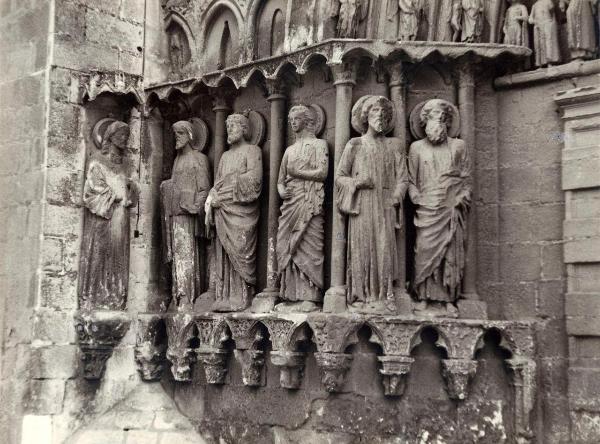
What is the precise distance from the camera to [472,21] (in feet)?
27.7

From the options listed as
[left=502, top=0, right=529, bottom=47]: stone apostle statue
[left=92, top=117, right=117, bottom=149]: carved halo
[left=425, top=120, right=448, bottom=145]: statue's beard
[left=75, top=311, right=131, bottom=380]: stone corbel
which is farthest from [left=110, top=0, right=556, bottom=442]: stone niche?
[left=92, top=117, right=117, bottom=149]: carved halo

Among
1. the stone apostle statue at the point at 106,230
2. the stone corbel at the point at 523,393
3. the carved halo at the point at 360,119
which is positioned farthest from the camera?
the stone apostle statue at the point at 106,230

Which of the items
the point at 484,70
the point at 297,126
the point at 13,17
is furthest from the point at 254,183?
the point at 13,17

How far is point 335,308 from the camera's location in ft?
26.8

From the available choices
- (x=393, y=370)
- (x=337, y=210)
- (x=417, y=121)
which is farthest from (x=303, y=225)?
(x=393, y=370)

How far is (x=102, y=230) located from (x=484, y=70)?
155 inches

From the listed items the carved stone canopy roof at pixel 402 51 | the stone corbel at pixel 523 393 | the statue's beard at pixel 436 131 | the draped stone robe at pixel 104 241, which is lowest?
the stone corbel at pixel 523 393

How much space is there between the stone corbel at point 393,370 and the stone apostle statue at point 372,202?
1.37 ft

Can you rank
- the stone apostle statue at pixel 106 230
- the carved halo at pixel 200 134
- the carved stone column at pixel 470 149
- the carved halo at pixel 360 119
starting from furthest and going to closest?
the carved halo at pixel 200 134
the stone apostle statue at pixel 106 230
the carved halo at pixel 360 119
the carved stone column at pixel 470 149

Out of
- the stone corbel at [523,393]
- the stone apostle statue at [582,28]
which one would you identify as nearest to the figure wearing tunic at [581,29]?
the stone apostle statue at [582,28]

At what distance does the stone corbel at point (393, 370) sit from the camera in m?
7.97

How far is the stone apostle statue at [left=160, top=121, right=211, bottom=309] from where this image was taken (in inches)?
376

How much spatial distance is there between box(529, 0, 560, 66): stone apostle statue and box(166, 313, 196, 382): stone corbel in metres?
4.00

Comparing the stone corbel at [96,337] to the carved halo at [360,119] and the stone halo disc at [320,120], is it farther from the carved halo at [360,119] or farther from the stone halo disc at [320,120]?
the carved halo at [360,119]
